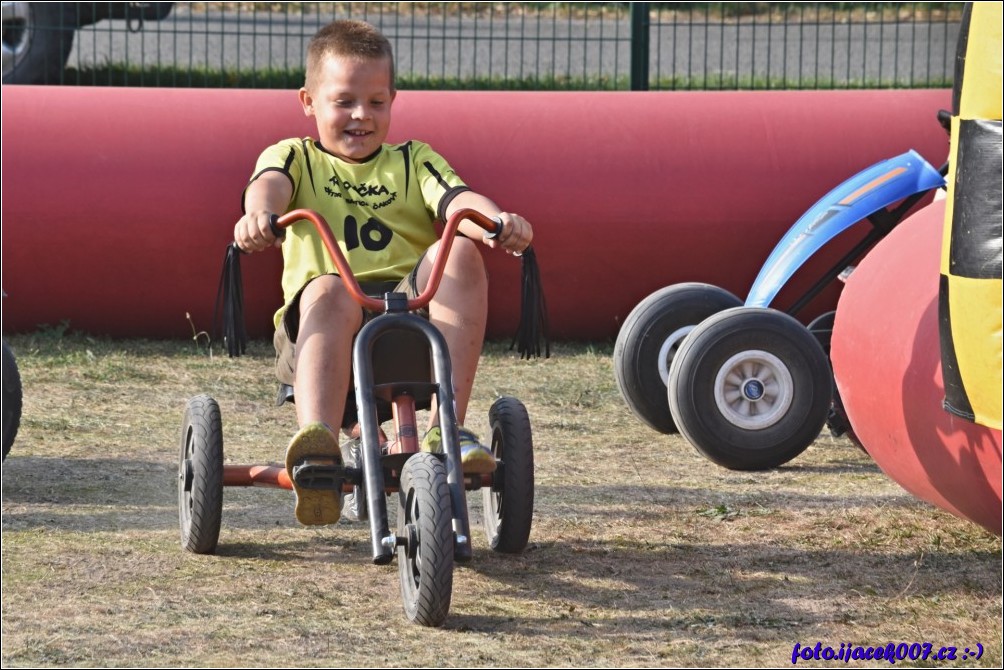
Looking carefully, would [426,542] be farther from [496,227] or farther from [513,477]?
[496,227]

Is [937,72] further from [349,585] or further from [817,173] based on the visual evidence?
[349,585]

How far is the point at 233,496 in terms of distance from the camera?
4.41 metres

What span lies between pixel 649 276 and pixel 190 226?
1941 millimetres

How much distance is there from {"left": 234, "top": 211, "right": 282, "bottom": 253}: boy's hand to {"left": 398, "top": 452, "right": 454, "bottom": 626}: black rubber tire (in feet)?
2.11

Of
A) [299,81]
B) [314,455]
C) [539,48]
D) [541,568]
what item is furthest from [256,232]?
[539,48]

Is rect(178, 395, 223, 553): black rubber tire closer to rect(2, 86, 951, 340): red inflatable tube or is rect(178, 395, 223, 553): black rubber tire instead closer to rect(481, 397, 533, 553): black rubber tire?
rect(481, 397, 533, 553): black rubber tire

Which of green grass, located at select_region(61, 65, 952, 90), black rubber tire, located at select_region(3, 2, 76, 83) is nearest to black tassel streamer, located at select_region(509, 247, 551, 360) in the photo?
green grass, located at select_region(61, 65, 952, 90)

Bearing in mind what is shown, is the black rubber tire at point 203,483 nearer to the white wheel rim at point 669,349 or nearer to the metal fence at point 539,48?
the white wheel rim at point 669,349

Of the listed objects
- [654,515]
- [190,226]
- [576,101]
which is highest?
[576,101]

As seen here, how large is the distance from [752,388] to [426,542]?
74.2 inches

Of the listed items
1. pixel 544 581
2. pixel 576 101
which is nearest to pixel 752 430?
pixel 544 581

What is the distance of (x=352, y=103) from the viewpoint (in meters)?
3.93

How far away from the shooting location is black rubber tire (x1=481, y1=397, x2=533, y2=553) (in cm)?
371

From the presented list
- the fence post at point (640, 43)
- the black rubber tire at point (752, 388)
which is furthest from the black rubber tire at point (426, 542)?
the fence post at point (640, 43)
